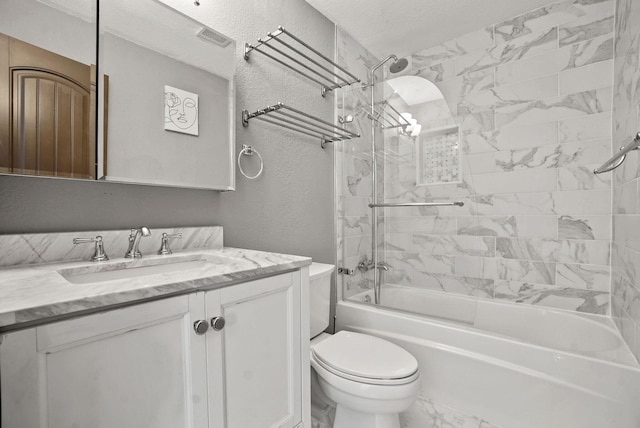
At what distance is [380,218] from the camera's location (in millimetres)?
2492

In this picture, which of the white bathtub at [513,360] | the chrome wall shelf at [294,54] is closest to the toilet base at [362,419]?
the white bathtub at [513,360]

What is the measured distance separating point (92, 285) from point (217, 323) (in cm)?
31

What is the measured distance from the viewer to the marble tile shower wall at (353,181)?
2.27m

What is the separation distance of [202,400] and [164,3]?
1469mm

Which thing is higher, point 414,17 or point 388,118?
point 414,17

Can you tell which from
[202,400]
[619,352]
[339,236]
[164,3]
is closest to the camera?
[202,400]

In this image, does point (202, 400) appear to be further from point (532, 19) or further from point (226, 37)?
point (532, 19)

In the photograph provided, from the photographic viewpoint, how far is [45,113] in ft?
3.22

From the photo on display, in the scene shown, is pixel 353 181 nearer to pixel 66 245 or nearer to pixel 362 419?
pixel 362 419

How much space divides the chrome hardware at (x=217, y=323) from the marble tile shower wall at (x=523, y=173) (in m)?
1.71

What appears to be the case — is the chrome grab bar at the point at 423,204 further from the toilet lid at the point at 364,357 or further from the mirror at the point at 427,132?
the toilet lid at the point at 364,357

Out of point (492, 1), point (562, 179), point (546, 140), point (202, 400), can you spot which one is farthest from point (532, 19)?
point (202, 400)

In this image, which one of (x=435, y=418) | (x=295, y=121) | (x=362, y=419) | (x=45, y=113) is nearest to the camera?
(x=45, y=113)

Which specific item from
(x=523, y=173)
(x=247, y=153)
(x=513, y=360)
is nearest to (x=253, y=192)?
(x=247, y=153)
